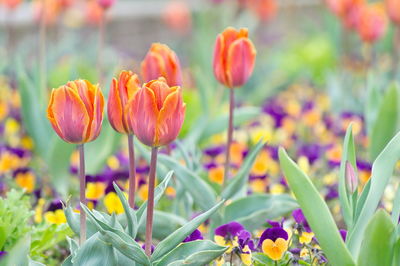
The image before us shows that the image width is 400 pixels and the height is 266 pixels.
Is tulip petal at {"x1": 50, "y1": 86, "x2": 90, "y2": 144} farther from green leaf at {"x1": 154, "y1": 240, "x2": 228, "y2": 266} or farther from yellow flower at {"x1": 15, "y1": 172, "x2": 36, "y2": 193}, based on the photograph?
yellow flower at {"x1": 15, "y1": 172, "x2": 36, "y2": 193}

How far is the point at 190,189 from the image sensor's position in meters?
1.72

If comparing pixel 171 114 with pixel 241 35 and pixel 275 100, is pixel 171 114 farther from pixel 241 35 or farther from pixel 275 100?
pixel 275 100

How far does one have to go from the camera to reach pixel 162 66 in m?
1.69

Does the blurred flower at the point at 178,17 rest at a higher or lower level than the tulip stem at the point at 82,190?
higher

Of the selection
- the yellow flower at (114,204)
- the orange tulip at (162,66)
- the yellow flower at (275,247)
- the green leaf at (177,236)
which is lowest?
the yellow flower at (114,204)

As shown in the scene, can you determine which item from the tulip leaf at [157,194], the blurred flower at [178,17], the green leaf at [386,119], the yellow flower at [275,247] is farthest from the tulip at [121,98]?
the blurred flower at [178,17]

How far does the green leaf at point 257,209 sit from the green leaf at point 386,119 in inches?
26.0

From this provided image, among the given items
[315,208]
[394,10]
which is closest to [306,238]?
[315,208]

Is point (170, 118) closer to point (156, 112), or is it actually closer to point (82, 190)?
point (156, 112)

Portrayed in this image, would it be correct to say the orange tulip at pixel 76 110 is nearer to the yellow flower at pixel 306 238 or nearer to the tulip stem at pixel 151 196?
the tulip stem at pixel 151 196

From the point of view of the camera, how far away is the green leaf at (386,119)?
227 centimetres

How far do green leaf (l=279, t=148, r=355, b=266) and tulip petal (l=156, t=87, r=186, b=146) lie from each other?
0.21m

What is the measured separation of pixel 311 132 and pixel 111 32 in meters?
3.82

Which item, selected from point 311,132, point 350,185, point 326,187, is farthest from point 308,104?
point 350,185
